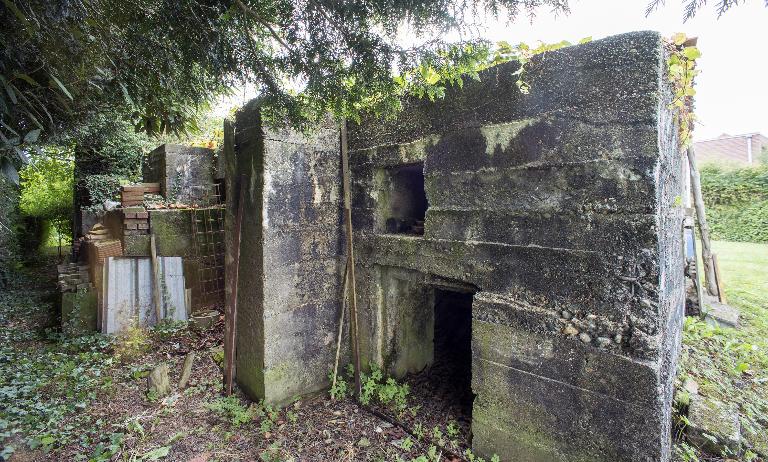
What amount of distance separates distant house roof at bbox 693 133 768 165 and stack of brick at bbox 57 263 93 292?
113 ft

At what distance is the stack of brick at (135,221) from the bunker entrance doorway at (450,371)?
4.96 meters

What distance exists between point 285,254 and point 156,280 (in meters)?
3.64

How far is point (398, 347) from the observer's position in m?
3.82

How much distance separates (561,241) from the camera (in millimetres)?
2482

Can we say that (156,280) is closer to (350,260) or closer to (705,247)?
(350,260)

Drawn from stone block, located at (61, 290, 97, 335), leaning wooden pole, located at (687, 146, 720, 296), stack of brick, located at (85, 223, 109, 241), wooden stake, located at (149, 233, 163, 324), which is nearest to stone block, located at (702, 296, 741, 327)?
leaning wooden pole, located at (687, 146, 720, 296)

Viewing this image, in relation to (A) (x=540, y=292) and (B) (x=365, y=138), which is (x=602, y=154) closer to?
(A) (x=540, y=292)

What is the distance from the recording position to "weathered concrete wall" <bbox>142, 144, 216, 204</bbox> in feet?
24.7

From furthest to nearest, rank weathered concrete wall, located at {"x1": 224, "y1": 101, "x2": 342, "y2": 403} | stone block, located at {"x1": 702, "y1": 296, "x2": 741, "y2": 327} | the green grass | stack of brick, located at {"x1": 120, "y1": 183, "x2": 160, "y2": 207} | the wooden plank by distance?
the wooden plank < stack of brick, located at {"x1": 120, "y1": 183, "x2": 160, "y2": 207} < the green grass < stone block, located at {"x1": 702, "y1": 296, "x2": 741, "y2": 327} < weathered concrete wall, located at {"x1": 224, "y1": 101, "x2": 342, "y2": 403}

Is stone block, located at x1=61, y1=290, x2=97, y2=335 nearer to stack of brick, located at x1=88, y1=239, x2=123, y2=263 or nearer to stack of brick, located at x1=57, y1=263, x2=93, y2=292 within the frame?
stack of brick, located at x1=57, y1=263, x2=93, y2=292

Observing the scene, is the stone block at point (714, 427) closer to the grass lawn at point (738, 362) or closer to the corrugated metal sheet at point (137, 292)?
the grass lawn at point (738, 362)

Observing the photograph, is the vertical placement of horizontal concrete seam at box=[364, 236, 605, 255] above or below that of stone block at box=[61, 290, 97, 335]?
above

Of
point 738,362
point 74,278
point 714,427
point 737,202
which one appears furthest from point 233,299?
point 737,202

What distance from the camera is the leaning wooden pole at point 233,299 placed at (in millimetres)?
3527
